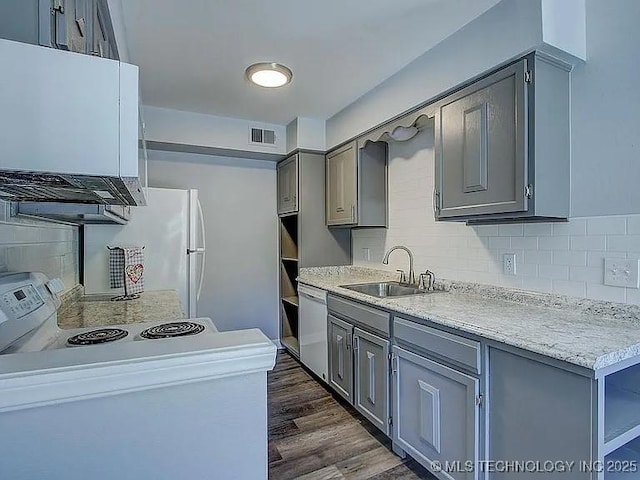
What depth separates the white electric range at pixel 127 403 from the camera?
0.75 m

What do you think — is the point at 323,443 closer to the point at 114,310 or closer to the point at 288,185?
the point at 114,310

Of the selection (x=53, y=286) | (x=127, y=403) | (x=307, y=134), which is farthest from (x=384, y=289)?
(x=127, y=403)

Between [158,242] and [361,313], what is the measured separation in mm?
1638

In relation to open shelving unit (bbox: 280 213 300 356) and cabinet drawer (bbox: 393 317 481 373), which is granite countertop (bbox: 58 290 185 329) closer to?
cabinet drawer (bbox: 393 317 481 373)

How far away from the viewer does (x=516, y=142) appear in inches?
68.4

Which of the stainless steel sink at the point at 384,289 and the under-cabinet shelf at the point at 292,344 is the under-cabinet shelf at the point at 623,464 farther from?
the under-cabinet shelf at the point at 292,344

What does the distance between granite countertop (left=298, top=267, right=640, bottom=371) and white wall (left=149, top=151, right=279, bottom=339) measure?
5.61 ft

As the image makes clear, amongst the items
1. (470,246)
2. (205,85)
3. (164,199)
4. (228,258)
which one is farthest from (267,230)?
(470,246)

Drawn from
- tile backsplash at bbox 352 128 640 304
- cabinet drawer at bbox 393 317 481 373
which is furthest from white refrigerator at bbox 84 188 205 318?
cabinet drawer at bbox 393 317 481 373

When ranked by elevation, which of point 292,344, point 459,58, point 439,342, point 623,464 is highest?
point 459,58

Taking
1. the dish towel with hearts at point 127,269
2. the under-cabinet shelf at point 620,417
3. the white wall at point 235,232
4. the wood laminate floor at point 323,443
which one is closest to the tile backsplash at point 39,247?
the dish towel with hearts at point 127,269

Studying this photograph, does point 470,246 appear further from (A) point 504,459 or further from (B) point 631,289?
(A) point 504,459

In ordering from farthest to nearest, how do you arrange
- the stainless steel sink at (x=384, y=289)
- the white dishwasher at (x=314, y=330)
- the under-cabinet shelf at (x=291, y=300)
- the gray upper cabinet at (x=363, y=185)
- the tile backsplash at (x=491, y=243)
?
the under-cabinet shelf at (x=291, y=300), the gray upper cabinet at (x=363, y=185), the white dishwasher at (x=314, y=330), the stainless steel sink at (x=384, y=289), the tile backsplash at (x=491, y=243)

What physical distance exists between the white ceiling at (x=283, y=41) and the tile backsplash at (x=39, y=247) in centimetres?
119
